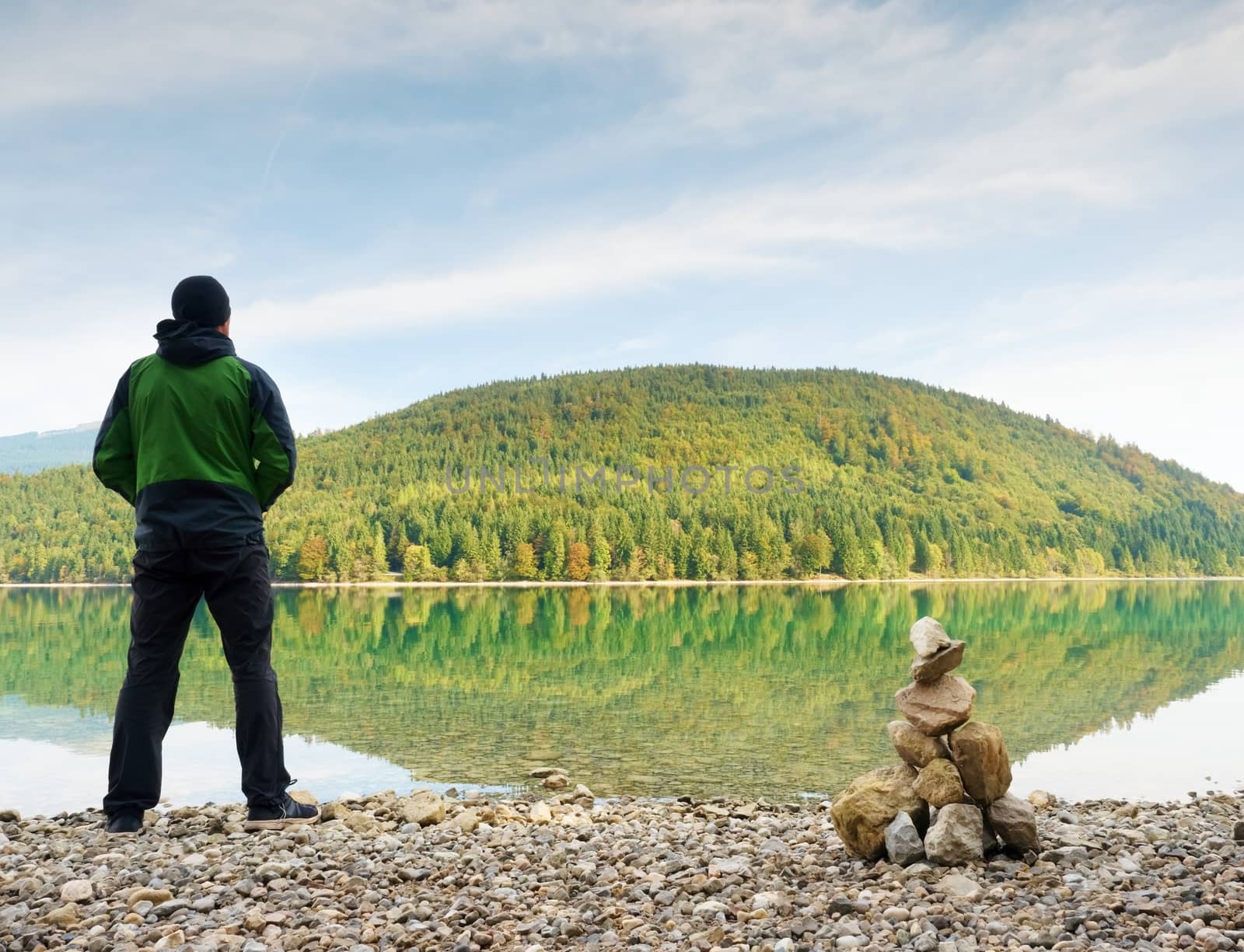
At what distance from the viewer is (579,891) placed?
6.52 meters

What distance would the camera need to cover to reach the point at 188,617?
7.53 meters

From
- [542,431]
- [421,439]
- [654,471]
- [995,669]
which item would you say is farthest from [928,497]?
[995,669]

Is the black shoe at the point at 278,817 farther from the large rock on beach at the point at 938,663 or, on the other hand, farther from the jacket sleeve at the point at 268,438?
the large rock on beach at the point at 938,663

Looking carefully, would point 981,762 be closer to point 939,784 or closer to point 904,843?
point 939,784

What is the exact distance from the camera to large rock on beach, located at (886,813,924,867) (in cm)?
689

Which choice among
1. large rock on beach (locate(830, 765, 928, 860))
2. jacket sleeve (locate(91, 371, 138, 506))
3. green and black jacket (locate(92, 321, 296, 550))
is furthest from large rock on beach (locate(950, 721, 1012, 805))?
jacket sleeve (locate(91, 371, 138, 506))

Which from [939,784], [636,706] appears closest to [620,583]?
[636,706]

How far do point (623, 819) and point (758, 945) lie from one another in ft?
17.0

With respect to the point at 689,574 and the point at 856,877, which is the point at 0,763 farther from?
the point at 689,574

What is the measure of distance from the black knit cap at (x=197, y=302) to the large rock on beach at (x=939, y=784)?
6111mm

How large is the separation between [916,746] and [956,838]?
886 millimetres

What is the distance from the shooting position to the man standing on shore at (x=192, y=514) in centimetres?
710

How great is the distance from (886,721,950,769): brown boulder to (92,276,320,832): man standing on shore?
15.1 feet

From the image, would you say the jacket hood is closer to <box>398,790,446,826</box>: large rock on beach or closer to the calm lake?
<box>398,790,446,826</box>: large rock on beach
